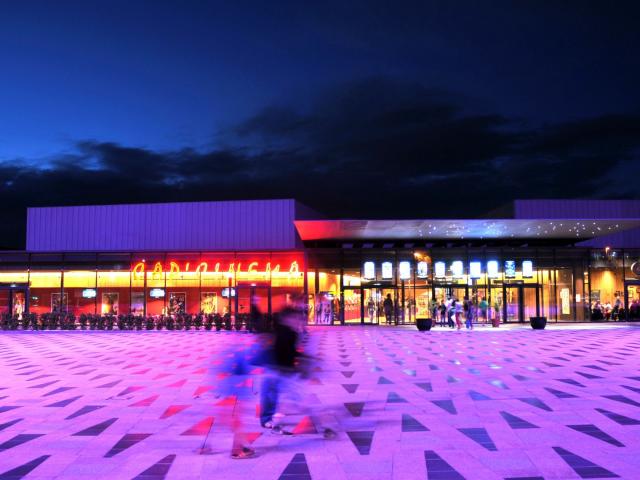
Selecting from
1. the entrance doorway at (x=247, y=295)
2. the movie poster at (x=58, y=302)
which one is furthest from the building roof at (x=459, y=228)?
the movie poster at (x=58, y=302)

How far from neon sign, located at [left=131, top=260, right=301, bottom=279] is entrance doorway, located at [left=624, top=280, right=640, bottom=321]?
1935cm

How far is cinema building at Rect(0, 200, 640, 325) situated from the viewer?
32.8m

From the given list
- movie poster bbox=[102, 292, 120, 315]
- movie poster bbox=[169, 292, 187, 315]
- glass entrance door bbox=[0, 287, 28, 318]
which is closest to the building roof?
movie poster bbox=[169, 292, 187, 315]

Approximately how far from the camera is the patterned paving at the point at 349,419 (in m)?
6.22

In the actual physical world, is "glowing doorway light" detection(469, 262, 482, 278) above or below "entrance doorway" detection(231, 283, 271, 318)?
above

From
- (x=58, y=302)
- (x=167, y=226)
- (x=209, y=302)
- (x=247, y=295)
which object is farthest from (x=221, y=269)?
(x=58, y=302)

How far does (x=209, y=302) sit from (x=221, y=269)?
6.49ft

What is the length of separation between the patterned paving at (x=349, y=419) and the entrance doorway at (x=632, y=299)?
19.7m

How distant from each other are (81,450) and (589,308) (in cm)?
3333

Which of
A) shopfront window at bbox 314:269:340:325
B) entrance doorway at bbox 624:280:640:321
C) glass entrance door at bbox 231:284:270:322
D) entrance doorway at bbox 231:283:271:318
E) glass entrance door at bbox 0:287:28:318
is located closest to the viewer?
glass entrance door at bbox 231:284:270:322

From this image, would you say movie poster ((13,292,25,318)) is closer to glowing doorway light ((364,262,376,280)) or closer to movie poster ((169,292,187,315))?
movie poster ((169,292,187,315))

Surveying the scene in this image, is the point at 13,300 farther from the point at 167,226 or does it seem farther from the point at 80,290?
the point at 167,226

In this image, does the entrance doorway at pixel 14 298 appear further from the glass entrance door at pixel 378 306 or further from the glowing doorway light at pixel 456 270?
the glowing doorway light at pixel 456 270

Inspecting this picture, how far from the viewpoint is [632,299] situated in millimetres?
35062
